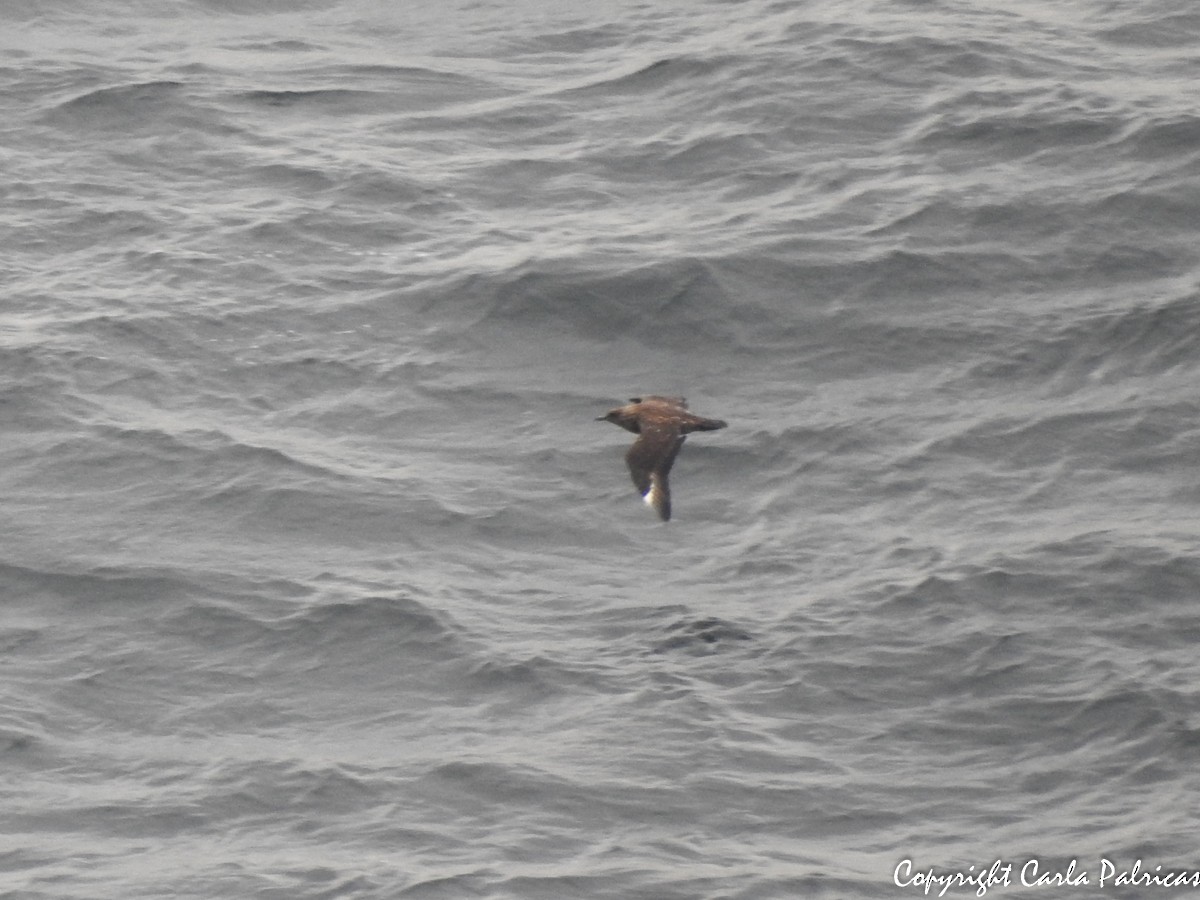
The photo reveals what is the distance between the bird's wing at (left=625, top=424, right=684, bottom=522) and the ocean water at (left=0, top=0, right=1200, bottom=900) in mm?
1001

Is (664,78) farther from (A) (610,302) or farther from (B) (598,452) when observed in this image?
(B) (598,452)

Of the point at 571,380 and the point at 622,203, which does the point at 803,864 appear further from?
the point at 622,203

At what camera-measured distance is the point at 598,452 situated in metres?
19.3

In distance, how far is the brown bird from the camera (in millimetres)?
16766

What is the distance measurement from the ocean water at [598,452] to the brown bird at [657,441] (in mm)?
1047

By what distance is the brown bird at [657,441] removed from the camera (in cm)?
1677

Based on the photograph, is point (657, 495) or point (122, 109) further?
point (122, 109)

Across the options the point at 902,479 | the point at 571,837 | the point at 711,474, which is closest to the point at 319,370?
the point at 711,474

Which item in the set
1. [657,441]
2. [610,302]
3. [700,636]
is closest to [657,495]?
[657,441]

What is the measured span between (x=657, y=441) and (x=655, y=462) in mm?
161

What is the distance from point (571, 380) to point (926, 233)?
3.45m

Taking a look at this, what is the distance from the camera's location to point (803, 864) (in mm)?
15031

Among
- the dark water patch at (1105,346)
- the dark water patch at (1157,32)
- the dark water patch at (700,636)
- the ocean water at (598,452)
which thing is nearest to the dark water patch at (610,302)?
the ocean water at (598,452)

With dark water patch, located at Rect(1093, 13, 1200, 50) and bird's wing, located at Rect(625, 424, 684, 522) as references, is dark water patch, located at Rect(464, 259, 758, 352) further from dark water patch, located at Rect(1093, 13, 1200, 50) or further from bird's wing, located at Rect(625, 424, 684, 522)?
dark water patch, located at Rect(1093, 13, 1200, 50)
